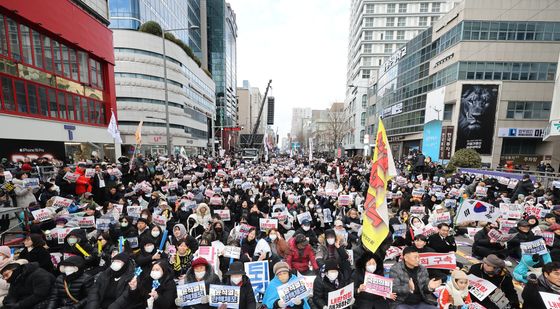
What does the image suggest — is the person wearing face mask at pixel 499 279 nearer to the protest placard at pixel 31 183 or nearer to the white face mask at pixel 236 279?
the white face mask at pixel 236 279

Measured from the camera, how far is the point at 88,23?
69.5ft

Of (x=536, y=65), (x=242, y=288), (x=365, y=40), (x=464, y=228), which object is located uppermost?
(x=365, y=40)

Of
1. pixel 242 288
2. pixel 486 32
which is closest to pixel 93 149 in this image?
pixel 242 288

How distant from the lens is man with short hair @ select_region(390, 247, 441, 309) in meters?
3.78

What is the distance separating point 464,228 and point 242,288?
8.58 m

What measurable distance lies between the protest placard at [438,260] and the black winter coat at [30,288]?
246 inches

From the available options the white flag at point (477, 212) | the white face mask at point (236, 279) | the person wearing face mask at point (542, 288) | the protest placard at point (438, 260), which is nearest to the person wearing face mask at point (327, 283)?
the white face mask at point (236, 279)

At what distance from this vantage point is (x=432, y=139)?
33.2m

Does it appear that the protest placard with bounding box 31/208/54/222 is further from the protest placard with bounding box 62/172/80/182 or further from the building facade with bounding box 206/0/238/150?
the building facade with bounding box 206/0/238/150

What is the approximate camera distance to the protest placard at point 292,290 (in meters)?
3.55

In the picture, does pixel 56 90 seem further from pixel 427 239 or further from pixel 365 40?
pixel 365 40

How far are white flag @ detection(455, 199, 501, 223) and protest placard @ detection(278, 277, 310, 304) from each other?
20.8ft

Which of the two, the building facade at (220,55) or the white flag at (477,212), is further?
the building facade at (220,55)

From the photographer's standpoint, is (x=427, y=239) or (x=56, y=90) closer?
(x=427, y=239)
